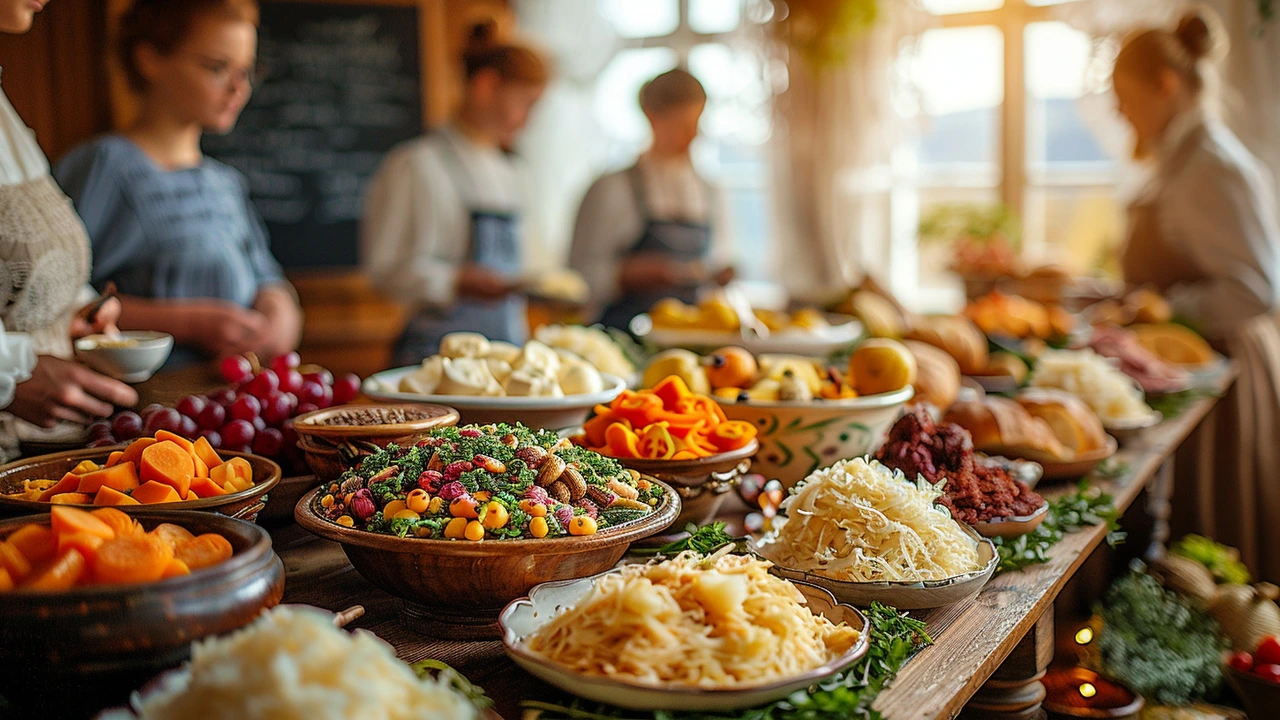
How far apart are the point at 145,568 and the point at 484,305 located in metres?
3.25

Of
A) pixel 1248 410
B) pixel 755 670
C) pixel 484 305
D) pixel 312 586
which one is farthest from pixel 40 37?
pixel 1248 410

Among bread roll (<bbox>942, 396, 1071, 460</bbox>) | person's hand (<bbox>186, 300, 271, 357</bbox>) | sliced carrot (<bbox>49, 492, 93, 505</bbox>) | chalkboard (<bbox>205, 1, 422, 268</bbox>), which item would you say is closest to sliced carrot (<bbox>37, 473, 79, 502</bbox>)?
sliced carrot (<bbox>49, 492, 93, 505</bbox>)

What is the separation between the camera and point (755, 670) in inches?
39.5

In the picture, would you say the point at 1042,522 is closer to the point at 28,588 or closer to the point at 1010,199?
the point at 28,588

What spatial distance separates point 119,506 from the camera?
3.69ft

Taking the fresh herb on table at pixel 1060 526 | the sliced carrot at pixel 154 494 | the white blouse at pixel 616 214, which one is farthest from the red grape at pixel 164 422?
the white blouse at pixel 616 214

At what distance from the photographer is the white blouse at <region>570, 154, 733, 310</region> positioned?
4270 millimetres

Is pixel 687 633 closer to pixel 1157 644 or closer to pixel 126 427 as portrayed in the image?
pixel 126 427

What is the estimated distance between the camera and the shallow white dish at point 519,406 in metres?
1.71

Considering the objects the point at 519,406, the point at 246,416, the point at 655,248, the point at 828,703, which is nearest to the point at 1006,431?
the point at 519,406

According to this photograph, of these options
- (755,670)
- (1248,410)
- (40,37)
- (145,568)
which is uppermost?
(40,37)

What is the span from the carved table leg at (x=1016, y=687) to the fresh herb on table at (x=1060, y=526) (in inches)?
4.1

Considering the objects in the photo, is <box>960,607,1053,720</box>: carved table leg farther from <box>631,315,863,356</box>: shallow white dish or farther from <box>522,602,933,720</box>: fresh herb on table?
<box>631,315,863,356</box>: shallow white dish

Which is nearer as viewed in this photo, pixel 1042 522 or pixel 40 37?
pixel 1042 522
